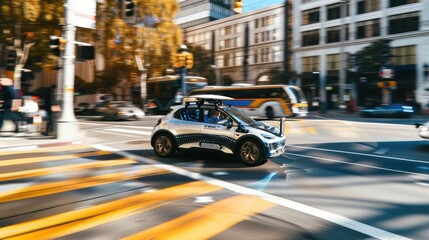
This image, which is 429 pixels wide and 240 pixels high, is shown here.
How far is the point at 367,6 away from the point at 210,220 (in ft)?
157

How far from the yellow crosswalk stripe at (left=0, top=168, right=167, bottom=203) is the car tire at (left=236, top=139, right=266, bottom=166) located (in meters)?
1.86

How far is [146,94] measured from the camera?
122ft

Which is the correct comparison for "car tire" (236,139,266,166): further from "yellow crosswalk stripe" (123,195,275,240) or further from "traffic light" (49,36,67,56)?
"traffic light" (49,36,67,56)

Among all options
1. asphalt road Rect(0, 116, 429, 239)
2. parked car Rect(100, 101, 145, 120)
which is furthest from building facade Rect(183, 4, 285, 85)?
asphalt road Rect(0, 116, 429, 239)

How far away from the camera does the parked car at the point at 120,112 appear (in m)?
25.6

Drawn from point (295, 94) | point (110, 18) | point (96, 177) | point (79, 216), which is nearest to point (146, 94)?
point (110, 18)

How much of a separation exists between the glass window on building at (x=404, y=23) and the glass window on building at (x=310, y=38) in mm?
10461

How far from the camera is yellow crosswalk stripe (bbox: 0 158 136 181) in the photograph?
283 inches

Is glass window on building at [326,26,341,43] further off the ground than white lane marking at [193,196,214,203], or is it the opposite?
glass window on building at [326,26,341,43]

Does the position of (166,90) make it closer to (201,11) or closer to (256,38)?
(256,38)

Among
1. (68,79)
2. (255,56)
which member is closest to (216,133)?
(68,79)

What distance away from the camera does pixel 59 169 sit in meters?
7.89

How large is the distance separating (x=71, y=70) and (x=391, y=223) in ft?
38.8

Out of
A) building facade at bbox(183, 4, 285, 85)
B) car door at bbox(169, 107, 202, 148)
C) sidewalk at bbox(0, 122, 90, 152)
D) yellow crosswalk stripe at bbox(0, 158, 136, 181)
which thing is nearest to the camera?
yellow crosswalk stripe at bbox(0, 158, 136, 181)
